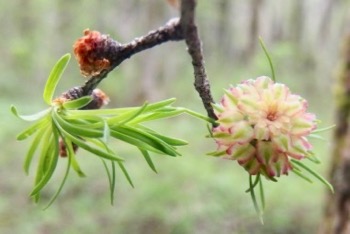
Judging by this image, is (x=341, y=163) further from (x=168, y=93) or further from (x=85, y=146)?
(x=168, y=93)

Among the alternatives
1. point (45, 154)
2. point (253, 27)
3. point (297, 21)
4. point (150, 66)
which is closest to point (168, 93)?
point (150, 66)

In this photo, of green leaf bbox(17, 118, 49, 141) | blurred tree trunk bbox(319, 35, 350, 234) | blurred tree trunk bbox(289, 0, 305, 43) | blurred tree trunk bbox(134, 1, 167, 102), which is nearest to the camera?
green leaf bbox(17, 118, 49, 141)

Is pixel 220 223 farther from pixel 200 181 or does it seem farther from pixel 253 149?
pixel 253 149

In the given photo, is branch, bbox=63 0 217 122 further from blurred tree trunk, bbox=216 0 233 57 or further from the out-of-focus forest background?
blurred tree trunk, bbox=216 0 233 57

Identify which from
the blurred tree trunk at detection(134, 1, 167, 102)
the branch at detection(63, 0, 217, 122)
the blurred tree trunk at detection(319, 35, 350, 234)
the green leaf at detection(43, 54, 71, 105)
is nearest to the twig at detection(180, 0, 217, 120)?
the branch at detection(63, 0, 217, 122)

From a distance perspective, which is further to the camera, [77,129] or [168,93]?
[168,93]

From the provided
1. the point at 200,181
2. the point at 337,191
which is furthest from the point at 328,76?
the point at 337,191
